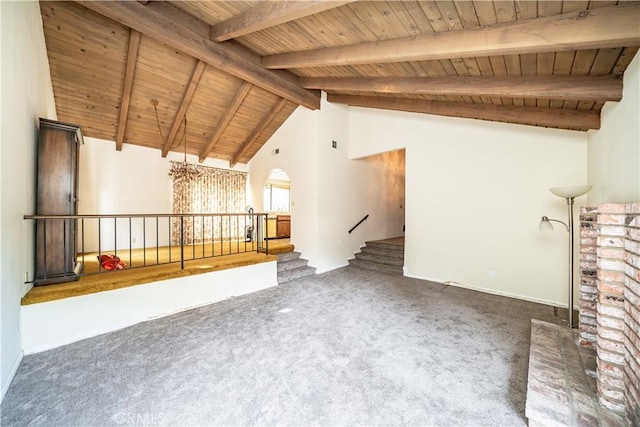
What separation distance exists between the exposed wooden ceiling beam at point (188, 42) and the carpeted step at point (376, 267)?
422cm

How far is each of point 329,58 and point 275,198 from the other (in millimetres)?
→ 6783

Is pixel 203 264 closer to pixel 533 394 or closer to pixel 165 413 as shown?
pixel 165 413

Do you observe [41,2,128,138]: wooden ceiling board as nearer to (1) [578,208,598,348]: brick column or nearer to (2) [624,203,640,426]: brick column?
(2) [624,203,640,426]: brick column

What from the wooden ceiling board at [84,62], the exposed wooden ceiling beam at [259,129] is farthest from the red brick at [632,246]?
the wooden ceiling board at [84,62]

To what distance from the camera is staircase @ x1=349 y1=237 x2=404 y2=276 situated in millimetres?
6172

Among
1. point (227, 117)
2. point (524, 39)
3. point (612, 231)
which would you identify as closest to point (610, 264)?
point (612, 231)

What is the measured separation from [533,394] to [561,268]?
3.16 m

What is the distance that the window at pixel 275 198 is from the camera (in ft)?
31.6

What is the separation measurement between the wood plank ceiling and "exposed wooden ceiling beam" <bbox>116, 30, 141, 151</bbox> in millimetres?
20

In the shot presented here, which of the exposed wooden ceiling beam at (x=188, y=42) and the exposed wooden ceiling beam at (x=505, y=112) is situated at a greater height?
the exposed wooden ceiling beam at (x=188, y=42)

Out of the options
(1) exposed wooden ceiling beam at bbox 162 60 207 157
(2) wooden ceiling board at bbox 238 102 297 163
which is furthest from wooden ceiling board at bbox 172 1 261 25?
(2) wooden ceiling board at bbox 238 102 297 163

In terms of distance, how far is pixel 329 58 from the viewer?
3555mm

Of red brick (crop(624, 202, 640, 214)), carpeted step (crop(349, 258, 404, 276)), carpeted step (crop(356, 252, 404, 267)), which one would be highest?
red brick (crop(624, 202, 640, 214))

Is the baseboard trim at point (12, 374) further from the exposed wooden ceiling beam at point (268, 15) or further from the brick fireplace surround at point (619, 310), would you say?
the brick fireplace surround at point (619, 310)
